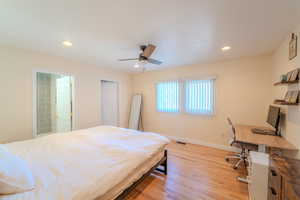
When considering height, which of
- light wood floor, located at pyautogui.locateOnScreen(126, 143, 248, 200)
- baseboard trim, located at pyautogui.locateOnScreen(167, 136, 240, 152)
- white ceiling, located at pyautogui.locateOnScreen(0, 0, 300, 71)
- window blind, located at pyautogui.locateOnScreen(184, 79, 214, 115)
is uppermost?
white ceiling, located at pyautogui.locateOnScreen(0, 0, 300, 71)

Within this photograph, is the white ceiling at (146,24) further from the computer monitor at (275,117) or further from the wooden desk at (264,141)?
the wooden desk at (264,141)

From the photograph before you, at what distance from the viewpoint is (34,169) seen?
141 cm

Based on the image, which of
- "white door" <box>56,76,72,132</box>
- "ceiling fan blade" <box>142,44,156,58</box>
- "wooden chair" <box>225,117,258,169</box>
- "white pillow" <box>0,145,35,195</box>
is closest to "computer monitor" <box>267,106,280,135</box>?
"wooden chair" <box>225,117,258,169</box>

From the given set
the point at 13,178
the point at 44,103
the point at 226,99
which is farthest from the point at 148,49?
the point at 44,103

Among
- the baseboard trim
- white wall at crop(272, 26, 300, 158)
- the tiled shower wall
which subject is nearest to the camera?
white wall at crop(272, 26, 300, 158)

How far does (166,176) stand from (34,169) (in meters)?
1.94

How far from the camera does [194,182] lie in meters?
2.21

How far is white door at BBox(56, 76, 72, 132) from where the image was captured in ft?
11.6

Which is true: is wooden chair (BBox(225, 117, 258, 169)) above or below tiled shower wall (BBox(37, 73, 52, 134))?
below

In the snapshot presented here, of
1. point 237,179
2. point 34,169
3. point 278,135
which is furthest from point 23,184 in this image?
point 278,135

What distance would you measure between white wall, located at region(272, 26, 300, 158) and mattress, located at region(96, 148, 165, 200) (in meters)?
1.97

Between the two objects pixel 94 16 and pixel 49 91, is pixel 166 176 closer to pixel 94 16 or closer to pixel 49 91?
pixel 94 16

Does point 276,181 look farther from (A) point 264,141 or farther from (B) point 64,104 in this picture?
(B) point 64,104

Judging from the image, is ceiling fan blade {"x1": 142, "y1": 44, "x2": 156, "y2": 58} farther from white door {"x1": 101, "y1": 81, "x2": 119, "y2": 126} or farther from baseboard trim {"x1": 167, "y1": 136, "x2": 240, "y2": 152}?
baseboard trim {"x1": 167, "y1": 136, "x2": 240, "y2": 152}
